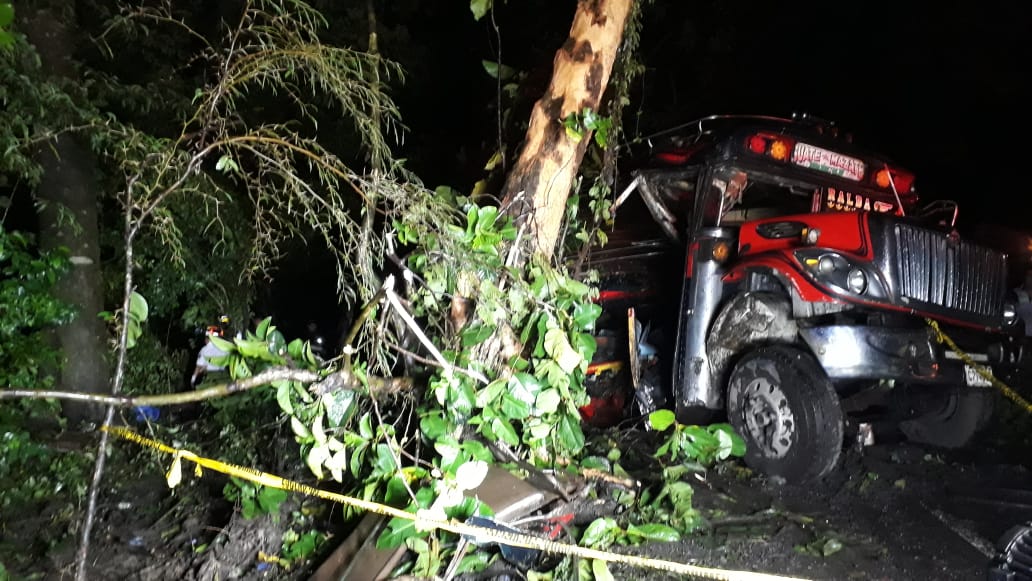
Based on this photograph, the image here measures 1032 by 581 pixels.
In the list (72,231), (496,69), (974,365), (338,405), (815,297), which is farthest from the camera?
(72,231)

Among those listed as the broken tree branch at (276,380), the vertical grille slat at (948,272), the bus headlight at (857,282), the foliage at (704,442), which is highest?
the vertical grille slat at (948,272)

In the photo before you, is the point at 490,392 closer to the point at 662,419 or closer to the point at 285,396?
the point at 285,396

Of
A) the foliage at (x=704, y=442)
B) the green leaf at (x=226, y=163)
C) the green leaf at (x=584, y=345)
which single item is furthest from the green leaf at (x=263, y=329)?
the foliage at (x=704, y=442)

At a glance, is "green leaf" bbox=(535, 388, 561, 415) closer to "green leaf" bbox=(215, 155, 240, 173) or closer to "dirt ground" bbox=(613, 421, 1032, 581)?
"dirt ground" bbox=(613, 421, 1032, 581)

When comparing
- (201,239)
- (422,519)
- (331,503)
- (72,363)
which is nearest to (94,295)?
(72,363)

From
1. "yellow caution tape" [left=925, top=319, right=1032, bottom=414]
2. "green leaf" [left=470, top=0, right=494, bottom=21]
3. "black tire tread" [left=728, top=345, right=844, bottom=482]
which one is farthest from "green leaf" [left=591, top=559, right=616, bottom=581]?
"green leaf" [left=470, top=0, right=494, bottom=21]

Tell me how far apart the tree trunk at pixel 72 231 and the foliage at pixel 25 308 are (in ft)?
1.02

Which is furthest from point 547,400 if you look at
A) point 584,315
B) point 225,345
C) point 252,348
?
point 225,345

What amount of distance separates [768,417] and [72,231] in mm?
5619

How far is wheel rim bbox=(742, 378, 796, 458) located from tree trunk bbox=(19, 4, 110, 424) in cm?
509

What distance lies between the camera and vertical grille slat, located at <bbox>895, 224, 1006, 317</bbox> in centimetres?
382

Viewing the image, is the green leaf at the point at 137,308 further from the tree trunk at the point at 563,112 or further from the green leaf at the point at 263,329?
the tree trunk at the point at 563,112

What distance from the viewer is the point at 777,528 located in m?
3.35

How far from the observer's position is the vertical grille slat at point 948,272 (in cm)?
382
